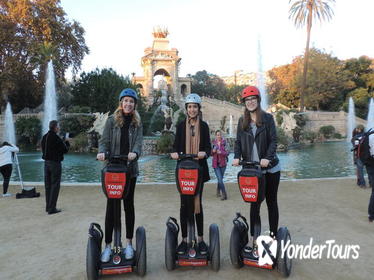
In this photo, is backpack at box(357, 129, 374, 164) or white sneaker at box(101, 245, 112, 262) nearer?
white sneaker at box(101, 245, 112, 262)

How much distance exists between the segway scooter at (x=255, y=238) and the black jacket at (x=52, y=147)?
13.2 ft

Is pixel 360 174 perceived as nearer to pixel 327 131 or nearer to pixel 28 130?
pixel 28 130

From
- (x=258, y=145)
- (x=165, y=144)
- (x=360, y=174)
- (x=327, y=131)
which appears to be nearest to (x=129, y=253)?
(x=258, y=145)

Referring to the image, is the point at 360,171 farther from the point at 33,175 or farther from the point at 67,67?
the point at 67,67

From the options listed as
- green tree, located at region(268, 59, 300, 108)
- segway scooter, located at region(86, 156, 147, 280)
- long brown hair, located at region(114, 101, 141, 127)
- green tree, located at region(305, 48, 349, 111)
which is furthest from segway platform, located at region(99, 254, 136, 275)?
green tree, located at region(268, 59, 300, 108)

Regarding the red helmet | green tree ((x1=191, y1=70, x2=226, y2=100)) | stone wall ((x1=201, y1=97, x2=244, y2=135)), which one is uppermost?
green tree ((x1=191, y1=70, x2=226, y2=100))

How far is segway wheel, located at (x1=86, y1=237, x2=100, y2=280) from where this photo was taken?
303 centimetres

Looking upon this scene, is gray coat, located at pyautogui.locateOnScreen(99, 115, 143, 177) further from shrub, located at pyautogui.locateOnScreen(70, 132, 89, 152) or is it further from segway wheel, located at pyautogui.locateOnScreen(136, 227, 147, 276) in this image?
shrub, located at pyautogui.locateOnScreen(70, 132, 89, 152)

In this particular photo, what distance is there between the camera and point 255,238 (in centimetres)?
329

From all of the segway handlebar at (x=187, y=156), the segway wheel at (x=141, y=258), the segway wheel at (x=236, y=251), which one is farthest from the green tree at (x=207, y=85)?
the segway wheel at (x=141, y=258)

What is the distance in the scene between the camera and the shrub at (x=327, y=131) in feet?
116

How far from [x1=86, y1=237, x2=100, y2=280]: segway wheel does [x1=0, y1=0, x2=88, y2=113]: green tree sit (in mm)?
32344

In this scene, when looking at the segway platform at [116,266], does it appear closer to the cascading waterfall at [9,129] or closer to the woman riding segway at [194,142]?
the woman riding segway at [194,142]

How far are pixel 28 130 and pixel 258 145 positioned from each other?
30.2 m
